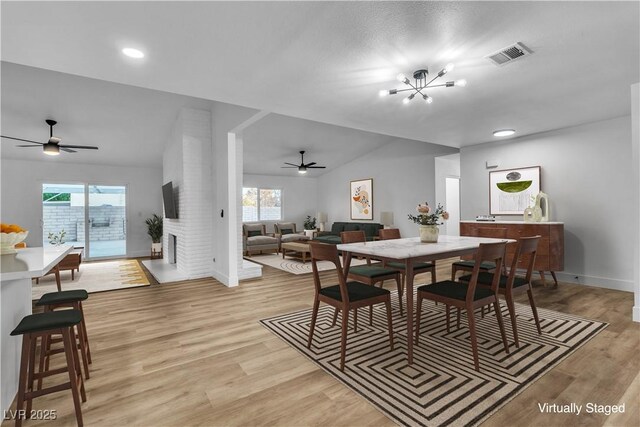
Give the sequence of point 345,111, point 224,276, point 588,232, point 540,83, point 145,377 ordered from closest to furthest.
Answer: point 145,377 < point 540,83 < point 345,111 < point 588,232 < point 224,276

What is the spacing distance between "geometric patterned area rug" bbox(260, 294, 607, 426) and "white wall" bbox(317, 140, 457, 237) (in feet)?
14.7

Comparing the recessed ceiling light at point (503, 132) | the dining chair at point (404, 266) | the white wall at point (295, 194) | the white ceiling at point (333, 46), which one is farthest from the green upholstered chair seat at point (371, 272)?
the white wall at point (295, 194)

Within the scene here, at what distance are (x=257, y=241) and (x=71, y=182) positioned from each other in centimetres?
473

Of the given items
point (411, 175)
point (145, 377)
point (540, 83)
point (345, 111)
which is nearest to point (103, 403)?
point (145, 377)

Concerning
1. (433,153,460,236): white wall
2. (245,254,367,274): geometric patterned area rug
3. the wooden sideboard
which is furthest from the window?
the wooden sideboard

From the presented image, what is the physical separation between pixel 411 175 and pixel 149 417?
723 cm

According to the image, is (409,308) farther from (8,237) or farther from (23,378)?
(8,237)

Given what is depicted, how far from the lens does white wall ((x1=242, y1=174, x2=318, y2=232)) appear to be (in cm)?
999

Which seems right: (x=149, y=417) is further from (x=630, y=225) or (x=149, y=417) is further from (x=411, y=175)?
(x=411, y=175)

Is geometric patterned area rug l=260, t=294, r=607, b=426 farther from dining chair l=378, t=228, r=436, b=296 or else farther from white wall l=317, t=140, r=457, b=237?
white wall l=317, t=140, r=457, b=237

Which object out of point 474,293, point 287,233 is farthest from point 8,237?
point 287,233

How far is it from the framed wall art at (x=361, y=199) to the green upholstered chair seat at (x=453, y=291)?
625 cm

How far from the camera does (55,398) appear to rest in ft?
6.39

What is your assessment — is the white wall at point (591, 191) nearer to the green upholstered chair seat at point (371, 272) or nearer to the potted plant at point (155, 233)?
the green upholstered chair seat at point (371, 272)
